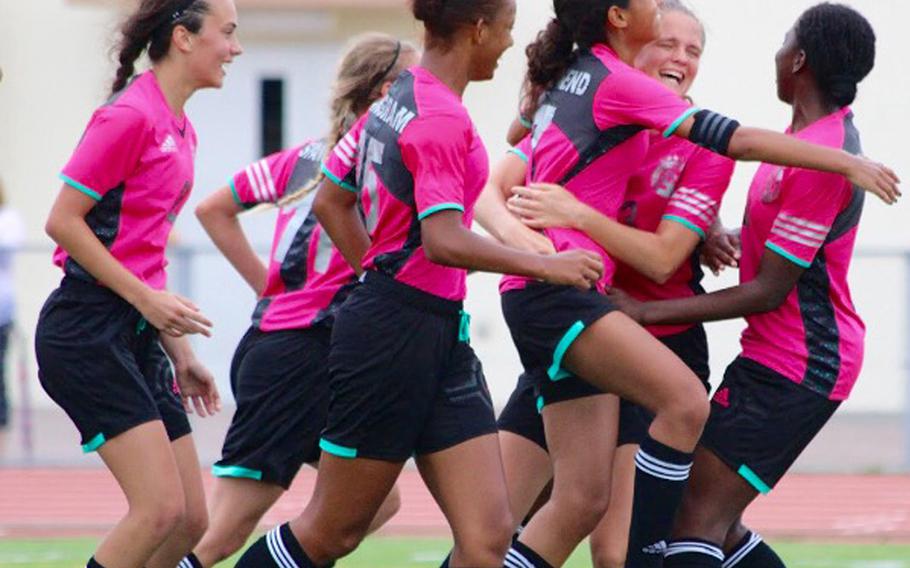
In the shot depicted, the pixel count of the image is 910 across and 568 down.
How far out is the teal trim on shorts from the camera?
5266 millimetres

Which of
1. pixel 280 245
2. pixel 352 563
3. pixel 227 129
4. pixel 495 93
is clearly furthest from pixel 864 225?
pixel 280 245

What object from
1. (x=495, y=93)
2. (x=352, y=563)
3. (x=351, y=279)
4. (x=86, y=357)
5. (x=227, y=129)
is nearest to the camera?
(x=86, y=357)

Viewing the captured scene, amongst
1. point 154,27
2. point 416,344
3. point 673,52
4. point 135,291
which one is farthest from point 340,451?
point 673,52

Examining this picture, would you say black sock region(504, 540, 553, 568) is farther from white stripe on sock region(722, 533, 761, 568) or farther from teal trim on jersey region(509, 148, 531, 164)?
teal trim on jersey region(509, 148, 531, 164)

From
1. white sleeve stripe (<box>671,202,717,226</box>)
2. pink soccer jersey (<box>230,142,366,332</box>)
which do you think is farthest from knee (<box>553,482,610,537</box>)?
pink soccer jersey (<box>230,142,366,332</box>)

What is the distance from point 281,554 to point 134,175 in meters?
1.21

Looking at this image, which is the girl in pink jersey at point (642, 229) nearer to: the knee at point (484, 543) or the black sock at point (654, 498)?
the black sock at point (654, 498)

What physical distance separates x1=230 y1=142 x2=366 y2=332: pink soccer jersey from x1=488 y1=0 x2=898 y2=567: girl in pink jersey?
1.02 m

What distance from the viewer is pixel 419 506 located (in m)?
10.8

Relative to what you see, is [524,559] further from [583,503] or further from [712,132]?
[712,132]

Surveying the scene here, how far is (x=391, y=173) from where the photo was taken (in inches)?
203

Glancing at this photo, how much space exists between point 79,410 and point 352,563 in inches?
124

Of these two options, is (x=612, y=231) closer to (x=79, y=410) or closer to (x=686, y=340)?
(x=686, y=340)

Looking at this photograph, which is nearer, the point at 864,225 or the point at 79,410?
the point at 79,410
